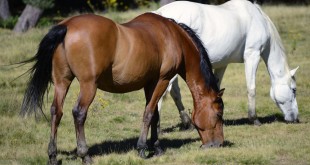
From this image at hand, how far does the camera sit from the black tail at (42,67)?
7355mm

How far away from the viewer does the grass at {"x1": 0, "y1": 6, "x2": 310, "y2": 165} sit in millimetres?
7953

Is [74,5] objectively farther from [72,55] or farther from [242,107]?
[72,55]

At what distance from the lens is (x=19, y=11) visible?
95.5 feet

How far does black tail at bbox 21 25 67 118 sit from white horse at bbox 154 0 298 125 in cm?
316

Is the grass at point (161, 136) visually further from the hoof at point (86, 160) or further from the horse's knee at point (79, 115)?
the horse's knee at point (79, 115)

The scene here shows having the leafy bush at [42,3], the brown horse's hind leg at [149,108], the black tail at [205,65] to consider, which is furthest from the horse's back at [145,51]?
the leafy bush at [42,3]

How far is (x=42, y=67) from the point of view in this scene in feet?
24.6

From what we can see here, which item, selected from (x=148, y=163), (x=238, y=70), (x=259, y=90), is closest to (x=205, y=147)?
(x=148, y=163)

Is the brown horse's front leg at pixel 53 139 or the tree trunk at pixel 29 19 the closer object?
the brown horse's front leg at pixel 53 139

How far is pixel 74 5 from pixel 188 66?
2198 cm

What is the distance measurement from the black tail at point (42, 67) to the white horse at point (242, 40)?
10.4 feet

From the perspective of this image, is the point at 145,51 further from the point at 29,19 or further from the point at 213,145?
the point at 29,19

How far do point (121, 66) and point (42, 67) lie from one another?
2.95 ft

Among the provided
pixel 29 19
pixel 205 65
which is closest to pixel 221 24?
pixel 205 65
